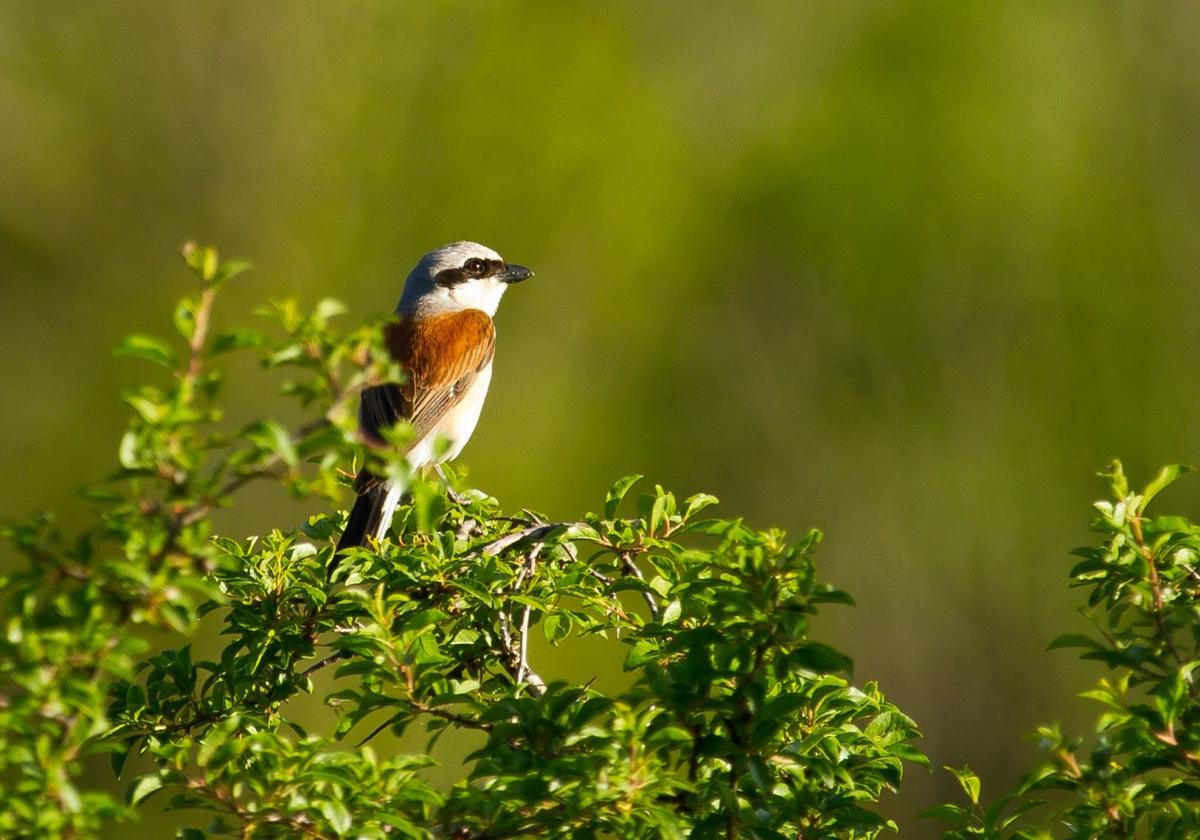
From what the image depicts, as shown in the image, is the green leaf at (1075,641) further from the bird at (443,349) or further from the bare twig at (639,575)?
the bird at (443,349)

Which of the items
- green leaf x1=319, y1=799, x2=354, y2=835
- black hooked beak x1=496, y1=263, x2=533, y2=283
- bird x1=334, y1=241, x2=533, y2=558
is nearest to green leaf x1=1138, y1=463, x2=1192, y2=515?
green leaf x1=319, y1=799, x2=354, y2=835

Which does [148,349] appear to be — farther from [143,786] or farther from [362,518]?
[362,518]

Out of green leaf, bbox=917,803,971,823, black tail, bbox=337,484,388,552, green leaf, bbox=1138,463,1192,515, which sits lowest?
green leaf, bbox=917,803,971,823

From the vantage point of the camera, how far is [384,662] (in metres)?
2.47

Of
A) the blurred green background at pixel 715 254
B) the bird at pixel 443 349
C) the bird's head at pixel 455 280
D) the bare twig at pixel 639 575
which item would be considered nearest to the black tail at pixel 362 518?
the bare twig at pixel 639 575

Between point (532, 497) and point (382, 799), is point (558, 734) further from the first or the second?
point (532, 497)

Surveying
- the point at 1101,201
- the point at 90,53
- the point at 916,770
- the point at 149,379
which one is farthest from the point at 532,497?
the point at 1101,201

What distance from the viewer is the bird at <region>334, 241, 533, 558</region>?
5633 millimetres

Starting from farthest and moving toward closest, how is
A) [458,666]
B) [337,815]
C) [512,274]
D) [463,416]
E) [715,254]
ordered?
1. [715,254]
2. [512,274]
3. [463,416]
4. [458,666]
5. [337,815]

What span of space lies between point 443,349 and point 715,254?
495 inches

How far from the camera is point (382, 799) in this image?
83.4 inches

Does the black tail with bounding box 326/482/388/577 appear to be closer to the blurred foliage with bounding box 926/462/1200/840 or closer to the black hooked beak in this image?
the blurred foliage with bounding box 926/462/1200/840

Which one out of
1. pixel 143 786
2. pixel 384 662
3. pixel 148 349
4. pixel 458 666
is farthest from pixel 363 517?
pixel 148 349

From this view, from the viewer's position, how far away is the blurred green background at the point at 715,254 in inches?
614
